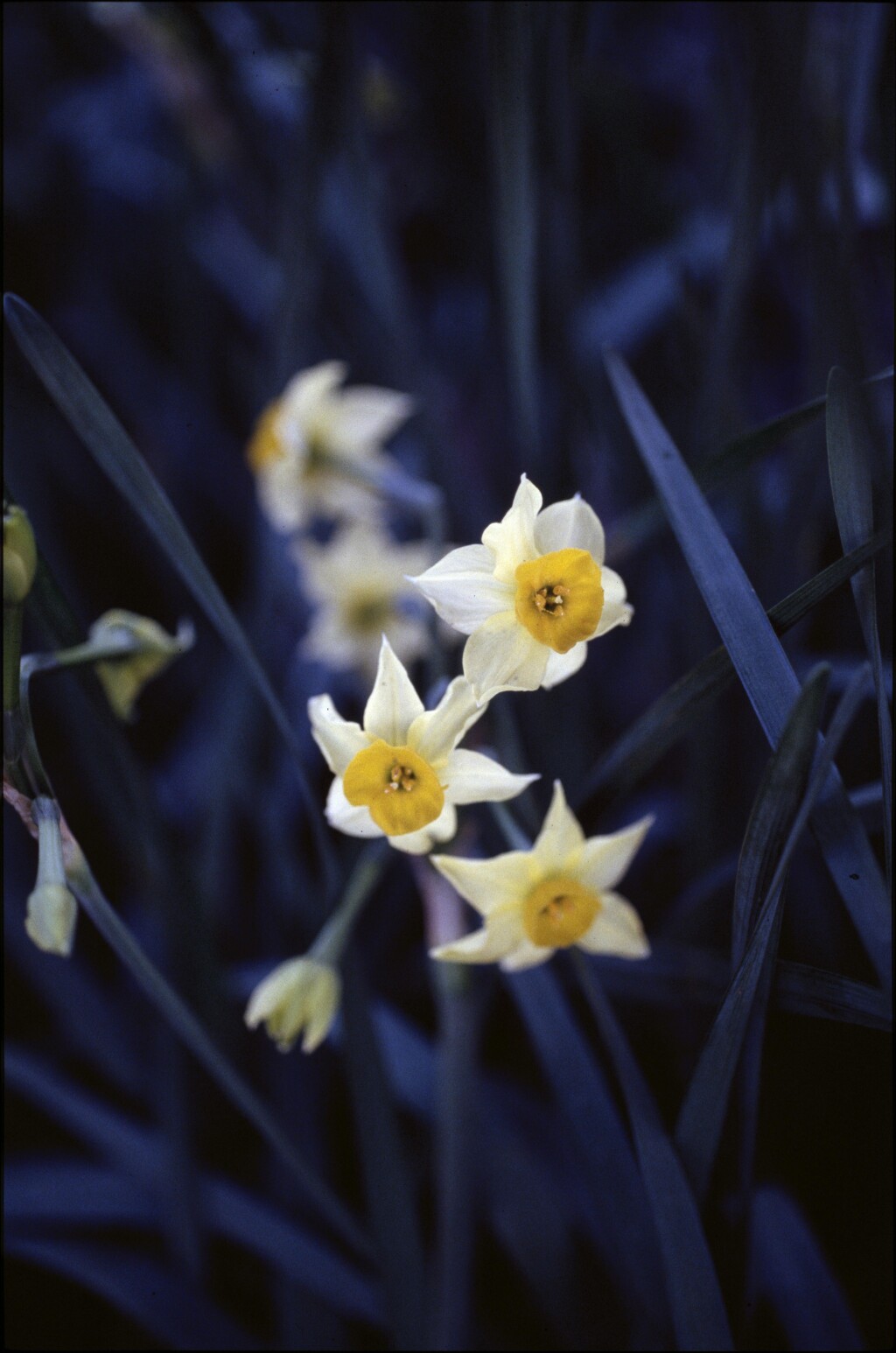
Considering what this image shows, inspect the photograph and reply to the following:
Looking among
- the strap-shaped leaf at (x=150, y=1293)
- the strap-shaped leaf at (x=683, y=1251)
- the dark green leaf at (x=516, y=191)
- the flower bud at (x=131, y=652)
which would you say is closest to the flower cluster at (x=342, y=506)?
the dark green leaf at (x=516, y=191)

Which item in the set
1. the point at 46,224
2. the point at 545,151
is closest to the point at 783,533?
the point at 545,151

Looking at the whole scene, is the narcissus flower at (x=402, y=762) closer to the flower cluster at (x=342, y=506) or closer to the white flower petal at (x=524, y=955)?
the white flower petal at (x=524, y=955)

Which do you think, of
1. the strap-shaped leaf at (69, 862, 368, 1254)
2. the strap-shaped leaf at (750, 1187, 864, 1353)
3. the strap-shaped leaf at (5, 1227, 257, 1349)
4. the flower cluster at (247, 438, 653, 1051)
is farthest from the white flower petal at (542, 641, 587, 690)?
the strap-shaped leaf at (5, 1227, 257, 1349)

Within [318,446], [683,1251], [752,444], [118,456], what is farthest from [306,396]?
[683,1251]

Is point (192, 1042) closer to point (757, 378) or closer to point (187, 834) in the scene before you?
point (187, 834)

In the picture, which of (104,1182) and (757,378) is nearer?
(104,1182)
